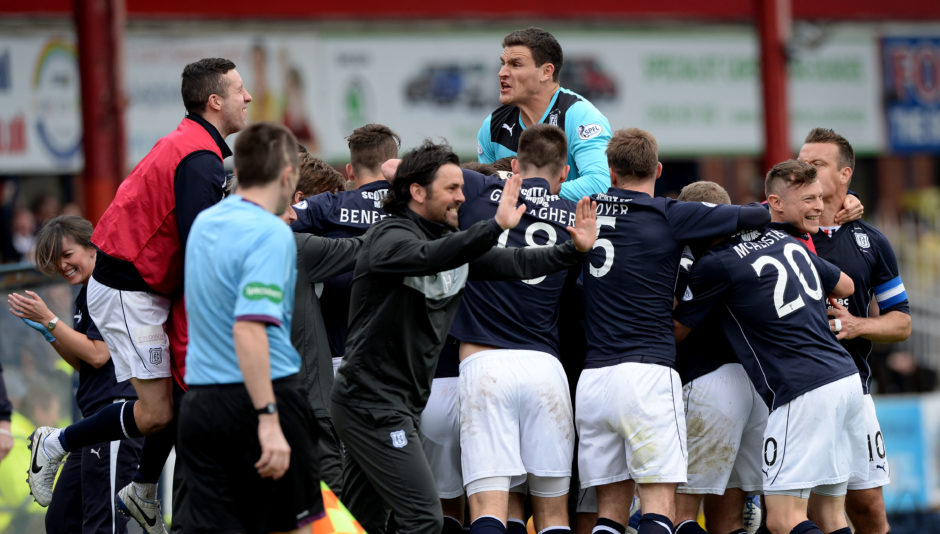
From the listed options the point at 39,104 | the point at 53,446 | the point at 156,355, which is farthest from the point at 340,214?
the point at 39,104

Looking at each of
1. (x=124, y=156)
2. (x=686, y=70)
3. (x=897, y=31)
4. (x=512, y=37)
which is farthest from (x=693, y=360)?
(x=897, y=31)

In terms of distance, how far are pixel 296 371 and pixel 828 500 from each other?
127 inches

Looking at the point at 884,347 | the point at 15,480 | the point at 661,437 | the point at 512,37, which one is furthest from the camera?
the point at 884,347

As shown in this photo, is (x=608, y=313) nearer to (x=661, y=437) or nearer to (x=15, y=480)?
(x=661, y=437)

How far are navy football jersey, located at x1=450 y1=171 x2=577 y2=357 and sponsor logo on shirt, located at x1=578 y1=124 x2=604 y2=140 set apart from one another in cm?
57

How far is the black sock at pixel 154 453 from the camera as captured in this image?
6406mm

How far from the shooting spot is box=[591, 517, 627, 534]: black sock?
650cm

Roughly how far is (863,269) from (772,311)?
1135mm

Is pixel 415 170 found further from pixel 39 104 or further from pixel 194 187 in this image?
pixel 39 104

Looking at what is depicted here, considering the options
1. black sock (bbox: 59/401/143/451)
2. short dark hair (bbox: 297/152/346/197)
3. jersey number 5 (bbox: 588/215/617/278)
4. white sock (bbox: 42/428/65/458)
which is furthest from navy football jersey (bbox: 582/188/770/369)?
white sock (bbox: 42/428/65/458)

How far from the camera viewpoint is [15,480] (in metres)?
9.09

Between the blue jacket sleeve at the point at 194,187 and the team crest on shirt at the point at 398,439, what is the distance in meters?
1.39

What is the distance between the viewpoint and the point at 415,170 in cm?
596

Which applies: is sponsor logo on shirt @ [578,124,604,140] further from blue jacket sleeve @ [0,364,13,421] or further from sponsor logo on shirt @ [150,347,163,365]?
blue jacket sleeve @ [0,364,13,421]
